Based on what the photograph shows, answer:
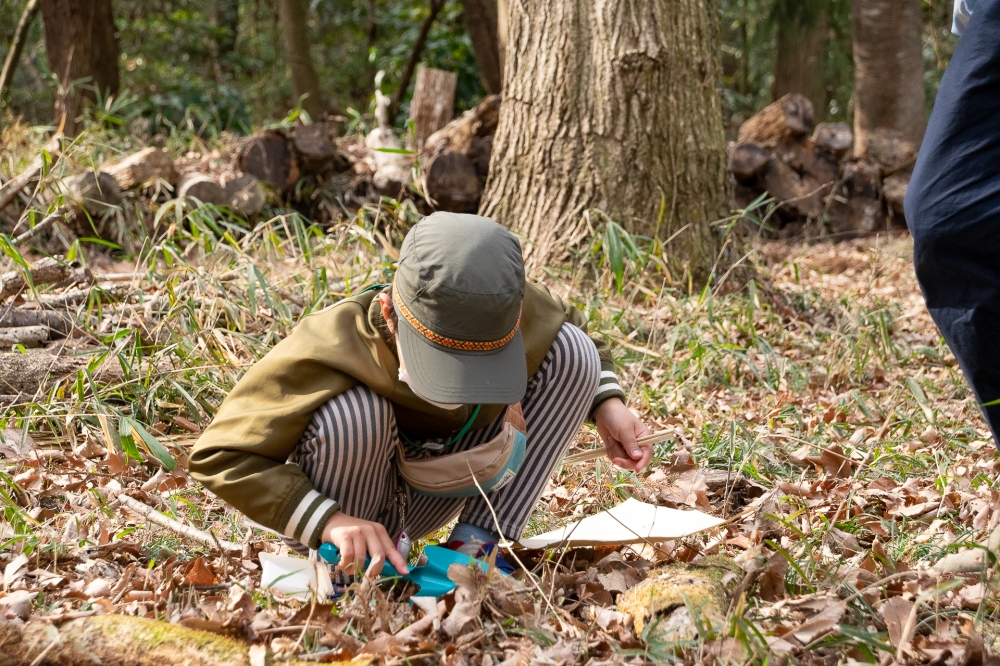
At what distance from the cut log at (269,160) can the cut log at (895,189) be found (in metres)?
4.06

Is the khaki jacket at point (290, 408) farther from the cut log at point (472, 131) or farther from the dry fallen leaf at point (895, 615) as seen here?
the cut log at point (472, 131)

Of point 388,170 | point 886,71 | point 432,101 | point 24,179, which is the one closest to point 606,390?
point 24,179

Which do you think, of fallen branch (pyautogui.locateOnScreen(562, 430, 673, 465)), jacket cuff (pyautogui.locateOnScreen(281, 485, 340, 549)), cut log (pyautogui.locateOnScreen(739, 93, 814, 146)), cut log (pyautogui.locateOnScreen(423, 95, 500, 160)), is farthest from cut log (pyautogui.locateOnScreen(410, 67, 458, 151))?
jacket cuff (pyautogui.locateOnScreen(281, 485, 340, 549))

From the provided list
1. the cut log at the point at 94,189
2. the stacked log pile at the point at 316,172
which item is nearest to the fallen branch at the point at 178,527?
the cut log at the point at 94,189

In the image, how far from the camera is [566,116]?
389cm

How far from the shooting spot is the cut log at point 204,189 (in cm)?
530

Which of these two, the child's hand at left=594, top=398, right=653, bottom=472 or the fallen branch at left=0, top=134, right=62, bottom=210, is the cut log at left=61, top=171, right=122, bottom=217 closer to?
the fallen branch at left=0, top=134, right=62, bottom=210

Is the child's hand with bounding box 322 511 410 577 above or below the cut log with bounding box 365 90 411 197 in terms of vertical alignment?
above

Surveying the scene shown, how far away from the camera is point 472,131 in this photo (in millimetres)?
5664

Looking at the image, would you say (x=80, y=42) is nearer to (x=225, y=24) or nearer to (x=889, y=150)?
(x=889, y=150)

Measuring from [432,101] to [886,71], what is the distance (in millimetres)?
3730

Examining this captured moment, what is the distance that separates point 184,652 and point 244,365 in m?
1.42

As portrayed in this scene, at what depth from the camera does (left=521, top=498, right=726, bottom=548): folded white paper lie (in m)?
1.85

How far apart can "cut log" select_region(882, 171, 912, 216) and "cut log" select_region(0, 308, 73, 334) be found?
5.45 metres
